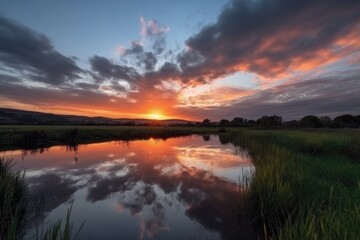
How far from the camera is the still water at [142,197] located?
727 cm

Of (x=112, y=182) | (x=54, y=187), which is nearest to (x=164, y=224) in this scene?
(x=112, y=182)

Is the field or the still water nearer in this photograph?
the field

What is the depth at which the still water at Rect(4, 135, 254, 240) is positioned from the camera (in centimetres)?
727

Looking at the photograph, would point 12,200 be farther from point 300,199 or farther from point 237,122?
point 237,122

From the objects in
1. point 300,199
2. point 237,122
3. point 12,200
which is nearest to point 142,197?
point 12,200

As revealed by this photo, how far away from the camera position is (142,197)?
34.1 ft

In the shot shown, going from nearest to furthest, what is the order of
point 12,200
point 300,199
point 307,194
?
point 300,199, point 307,194, point 12,200

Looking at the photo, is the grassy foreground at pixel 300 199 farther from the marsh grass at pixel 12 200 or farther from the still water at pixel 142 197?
the marsh grass at pixel 12 200

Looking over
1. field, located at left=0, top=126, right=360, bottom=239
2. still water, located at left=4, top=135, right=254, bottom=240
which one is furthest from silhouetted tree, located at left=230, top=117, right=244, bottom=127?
still water, located at left=4, top=135, right=254, bottom=240

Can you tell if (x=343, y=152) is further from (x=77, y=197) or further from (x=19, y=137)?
(x=19, y=137)

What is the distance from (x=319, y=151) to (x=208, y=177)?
8.84m

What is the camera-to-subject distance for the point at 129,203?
9633mm

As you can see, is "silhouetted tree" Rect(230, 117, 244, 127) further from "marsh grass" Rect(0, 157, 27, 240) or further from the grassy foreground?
"marsh grass" Rect(0, 157, 27, 240)

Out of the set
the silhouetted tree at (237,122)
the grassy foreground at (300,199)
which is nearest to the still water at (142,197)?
the grassy foreground at (300,199)
